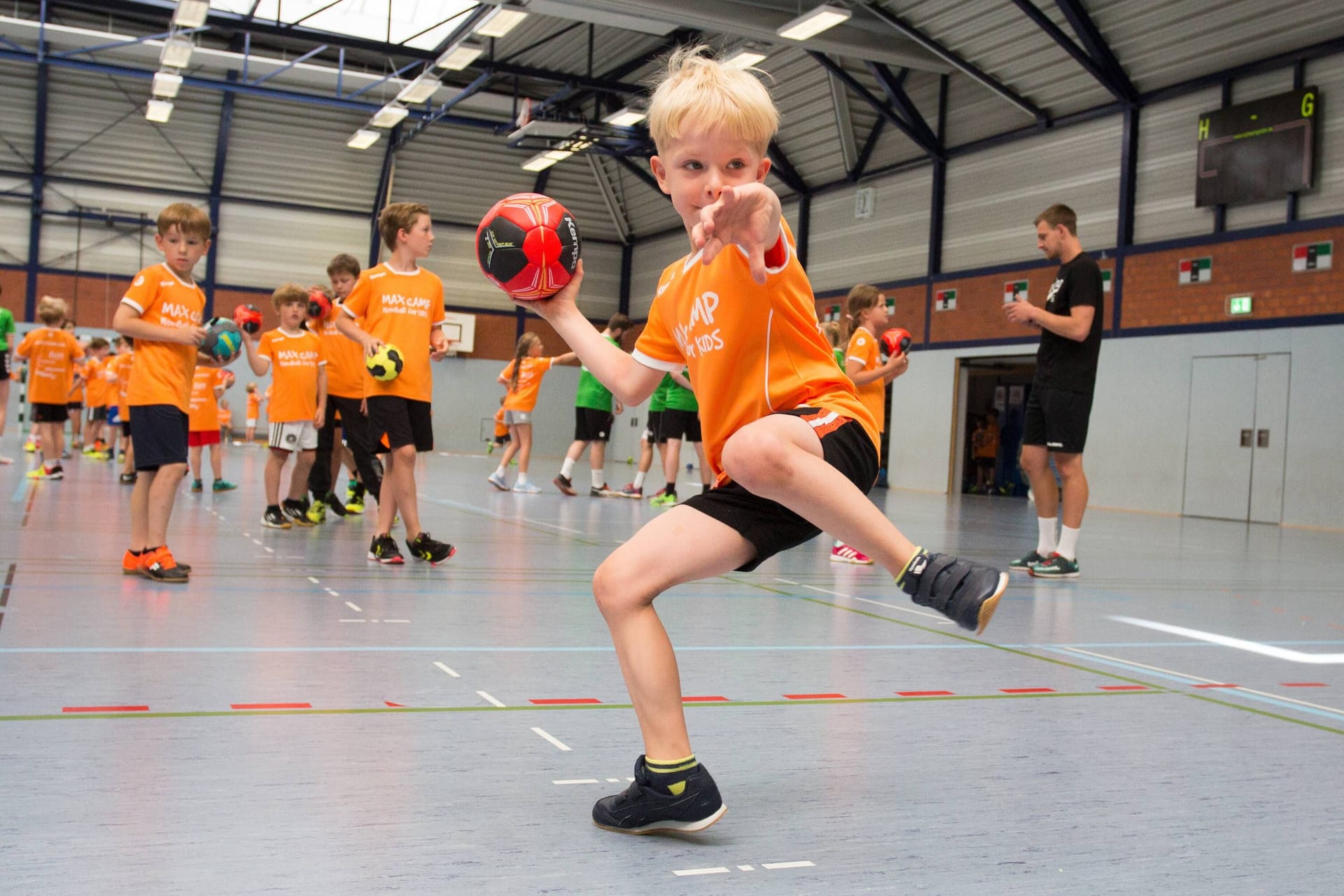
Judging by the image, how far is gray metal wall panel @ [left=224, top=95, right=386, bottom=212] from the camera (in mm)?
27000

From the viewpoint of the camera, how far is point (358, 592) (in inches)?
196

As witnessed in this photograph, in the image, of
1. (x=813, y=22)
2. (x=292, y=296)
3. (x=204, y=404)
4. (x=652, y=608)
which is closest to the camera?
(x=652, y=608)

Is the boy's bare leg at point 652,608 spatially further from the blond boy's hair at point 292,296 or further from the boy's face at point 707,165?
the blond boy's hair at point 292,296

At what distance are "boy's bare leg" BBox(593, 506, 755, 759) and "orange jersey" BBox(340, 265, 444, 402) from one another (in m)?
4.15

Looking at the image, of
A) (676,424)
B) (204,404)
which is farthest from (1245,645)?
(204,404)

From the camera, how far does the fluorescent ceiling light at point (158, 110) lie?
2317cm

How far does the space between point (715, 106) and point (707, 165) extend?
0.11 meters

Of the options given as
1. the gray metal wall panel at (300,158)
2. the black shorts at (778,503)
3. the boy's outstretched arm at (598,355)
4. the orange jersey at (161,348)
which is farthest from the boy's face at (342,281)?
the gray metal wall panel at (300,158)

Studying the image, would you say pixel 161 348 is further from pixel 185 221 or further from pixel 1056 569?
pixel 1056 569

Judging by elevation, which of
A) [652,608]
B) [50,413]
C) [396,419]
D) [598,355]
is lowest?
[652,608]

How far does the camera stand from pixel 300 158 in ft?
91.8

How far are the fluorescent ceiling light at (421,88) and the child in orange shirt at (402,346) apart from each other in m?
15.9

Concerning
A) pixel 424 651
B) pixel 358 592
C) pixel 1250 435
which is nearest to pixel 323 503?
pixel 358 592

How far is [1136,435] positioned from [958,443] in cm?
407
